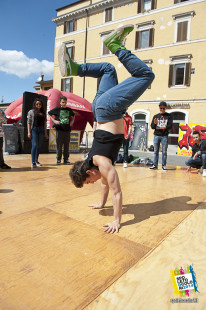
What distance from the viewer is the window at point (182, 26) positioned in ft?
52.8

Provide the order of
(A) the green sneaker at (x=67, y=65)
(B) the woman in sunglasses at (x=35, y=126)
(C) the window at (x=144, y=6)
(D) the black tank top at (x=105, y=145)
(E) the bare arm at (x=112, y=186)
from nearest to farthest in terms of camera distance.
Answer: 1. (E) the bare arm at (x=112, y=186)
2. (D) the black tank top at (x=105, y=145)
3. (A) the green sneaker at (x=67, y=65)
4. (B) the woman in sunglasses at (x=35, y=126)
5. (C) the window at (x=144, y=6)

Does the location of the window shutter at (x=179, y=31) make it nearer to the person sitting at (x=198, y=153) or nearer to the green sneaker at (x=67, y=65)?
the person sitting at (x=198, y=153)

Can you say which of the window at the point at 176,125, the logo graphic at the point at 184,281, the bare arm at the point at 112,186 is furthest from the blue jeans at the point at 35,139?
the window at the point at 176,125

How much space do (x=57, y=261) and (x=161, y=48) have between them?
18817 millimetres

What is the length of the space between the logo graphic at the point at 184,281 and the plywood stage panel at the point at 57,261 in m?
0.27

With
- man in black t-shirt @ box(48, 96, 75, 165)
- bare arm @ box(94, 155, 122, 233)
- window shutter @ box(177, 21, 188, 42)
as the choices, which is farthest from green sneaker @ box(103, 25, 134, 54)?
window shutter @ box(177, 21, 188, 42)

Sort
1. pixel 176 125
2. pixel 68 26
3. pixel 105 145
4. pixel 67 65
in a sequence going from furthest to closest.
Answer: pixel 68 26, pixel 176 125, pixel 67 65, pixel 105 145

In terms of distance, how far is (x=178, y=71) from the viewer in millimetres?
16766

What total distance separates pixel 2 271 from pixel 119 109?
5.15 feet

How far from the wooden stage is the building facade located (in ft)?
43.8

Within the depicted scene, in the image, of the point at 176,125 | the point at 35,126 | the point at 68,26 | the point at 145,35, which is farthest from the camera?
the point at 68,26

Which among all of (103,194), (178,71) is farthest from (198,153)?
(178,71)

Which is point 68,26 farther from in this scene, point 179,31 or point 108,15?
point 179,31

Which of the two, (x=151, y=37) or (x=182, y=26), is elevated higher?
(x=182, y=26)
